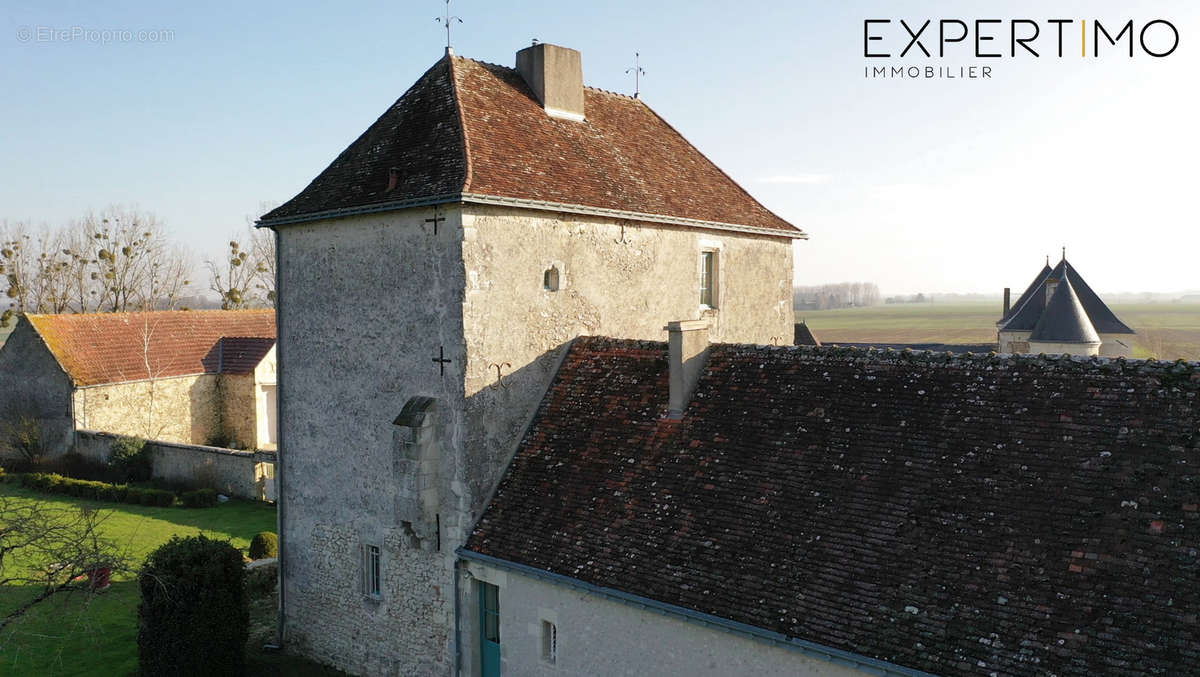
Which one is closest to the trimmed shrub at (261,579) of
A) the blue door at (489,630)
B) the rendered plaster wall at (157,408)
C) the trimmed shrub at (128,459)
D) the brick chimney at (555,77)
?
the blue door at (489,630)

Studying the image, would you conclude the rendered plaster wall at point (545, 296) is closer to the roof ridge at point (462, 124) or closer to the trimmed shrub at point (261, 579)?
the roof ridge at point (462, 124)

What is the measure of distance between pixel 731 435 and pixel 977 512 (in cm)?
324

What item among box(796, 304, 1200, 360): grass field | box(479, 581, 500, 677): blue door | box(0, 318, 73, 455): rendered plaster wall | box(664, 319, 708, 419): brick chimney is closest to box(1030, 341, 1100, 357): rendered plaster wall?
box(796, 304, 1200, 360): grass field

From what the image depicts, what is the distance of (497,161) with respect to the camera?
12516 mm

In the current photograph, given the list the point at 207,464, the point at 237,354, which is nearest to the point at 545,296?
the point at 207,464

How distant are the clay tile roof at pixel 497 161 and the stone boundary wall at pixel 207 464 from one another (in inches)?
542

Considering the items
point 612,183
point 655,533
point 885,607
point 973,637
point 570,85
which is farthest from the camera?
point 570,85

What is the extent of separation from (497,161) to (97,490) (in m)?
21.1

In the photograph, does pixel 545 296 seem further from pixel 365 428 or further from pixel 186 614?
pixel 186 614

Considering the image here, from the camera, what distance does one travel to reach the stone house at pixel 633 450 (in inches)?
311

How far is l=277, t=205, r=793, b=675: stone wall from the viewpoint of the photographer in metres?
11.8

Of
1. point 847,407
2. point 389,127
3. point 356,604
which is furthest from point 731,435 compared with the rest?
point 389,127

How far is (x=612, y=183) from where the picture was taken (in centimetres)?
1420

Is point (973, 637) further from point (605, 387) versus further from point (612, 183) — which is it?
point (612, 183)
